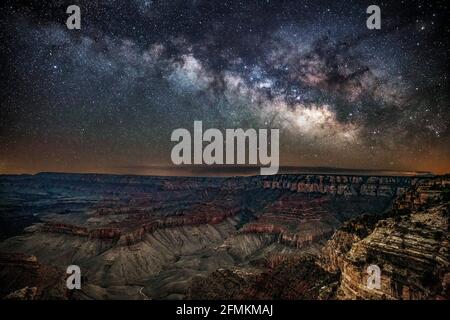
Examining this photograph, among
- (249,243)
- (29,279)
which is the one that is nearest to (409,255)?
(29,279)

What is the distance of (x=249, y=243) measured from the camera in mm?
97188

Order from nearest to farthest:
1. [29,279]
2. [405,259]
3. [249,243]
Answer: [405,259]
[29,279]
[249,243]

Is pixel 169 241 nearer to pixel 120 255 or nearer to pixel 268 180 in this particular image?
pixel 120 255

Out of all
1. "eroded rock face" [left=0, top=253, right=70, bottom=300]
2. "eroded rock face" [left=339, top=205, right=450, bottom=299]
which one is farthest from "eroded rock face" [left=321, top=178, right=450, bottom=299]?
"eroded rock face" [left=0, top=253, right=70, bottom=300]

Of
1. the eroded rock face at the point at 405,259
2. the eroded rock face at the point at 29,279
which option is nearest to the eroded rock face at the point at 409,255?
the eroded rock face at the point at 405,259

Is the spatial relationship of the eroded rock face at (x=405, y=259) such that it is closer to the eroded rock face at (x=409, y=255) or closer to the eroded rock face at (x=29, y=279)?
the eroded rock face at (x=409, y=255)

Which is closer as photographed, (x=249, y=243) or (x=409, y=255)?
(x=409, y=255)

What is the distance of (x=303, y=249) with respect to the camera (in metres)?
85.2

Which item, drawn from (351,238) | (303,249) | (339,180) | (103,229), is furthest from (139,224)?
(339,180)

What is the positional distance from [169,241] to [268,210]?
40.0m

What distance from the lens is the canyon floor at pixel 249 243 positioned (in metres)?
25.5

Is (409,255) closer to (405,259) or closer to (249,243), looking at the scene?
(405,259)

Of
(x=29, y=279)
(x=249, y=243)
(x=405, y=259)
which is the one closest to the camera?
(x=405, y=259)
